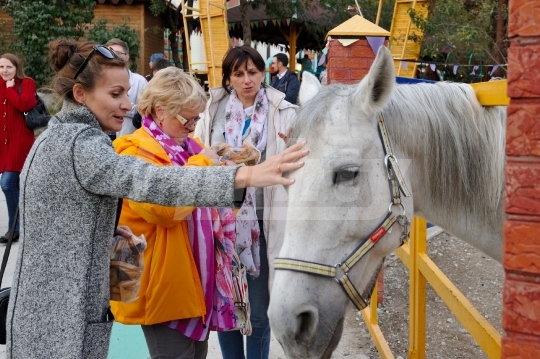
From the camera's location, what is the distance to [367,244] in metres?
1.73

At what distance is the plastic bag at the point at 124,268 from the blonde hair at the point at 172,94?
58 cm

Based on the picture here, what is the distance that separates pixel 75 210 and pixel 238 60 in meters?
1.60

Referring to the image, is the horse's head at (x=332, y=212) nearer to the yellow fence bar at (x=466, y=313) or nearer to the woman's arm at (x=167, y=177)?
the woman's arm at (x=167, y=177)

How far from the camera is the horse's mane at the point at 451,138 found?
187 centimetres

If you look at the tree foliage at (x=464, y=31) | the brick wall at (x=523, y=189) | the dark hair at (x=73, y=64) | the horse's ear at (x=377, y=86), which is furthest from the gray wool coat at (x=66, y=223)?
the tree foliage at (x=464, y=31)

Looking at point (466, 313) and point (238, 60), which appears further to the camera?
point (238, 60)

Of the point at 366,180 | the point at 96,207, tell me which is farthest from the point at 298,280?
the point at 96,207

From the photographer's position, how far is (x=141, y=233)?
2.16 m

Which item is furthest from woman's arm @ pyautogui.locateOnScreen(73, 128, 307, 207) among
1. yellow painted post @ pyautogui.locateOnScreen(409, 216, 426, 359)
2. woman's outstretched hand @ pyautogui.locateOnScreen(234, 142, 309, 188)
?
yellow painted post @ pyautogui.locateOnScreen(409, 216, 426, 359)

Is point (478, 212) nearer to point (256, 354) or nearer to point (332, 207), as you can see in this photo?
point (332, 207)

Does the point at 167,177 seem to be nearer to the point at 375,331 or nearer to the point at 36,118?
the point at 375,331

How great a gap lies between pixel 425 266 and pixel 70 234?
1.91 m

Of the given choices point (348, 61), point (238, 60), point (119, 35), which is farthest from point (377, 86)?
point (119, 35)

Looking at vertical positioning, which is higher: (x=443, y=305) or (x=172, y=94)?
(x=172, y=94)
